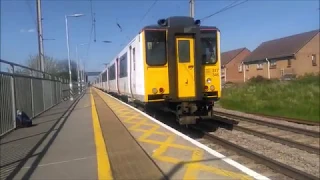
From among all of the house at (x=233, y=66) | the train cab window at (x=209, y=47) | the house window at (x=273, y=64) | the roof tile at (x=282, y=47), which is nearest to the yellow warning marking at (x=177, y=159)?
the train cab window at (x=209, y=47)

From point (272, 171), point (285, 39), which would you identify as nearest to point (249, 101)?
point (272, 171)

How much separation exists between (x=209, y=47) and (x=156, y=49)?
178cm

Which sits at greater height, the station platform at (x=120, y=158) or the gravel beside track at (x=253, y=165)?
the station platform at (x=120, y=158)

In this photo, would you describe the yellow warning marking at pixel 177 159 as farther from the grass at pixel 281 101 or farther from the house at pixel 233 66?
the house at pixel 233 66

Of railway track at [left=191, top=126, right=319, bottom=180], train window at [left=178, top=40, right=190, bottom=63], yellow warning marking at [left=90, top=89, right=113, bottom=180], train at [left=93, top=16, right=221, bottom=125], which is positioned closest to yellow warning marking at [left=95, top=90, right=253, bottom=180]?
yellow warning marking at [left=90, top=89, right=113, bottom=180]

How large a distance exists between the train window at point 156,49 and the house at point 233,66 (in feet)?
179

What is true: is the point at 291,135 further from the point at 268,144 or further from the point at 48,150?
the point at 48,150

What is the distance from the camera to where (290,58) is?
49094 millimetres

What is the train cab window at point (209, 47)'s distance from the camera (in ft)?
39.1

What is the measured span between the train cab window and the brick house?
122ft

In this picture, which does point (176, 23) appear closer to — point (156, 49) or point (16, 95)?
point (156, 49)

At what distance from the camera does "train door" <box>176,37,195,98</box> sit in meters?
11.6

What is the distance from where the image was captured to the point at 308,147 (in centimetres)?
1027

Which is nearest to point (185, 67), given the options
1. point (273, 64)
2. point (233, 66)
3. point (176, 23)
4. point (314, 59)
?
point (176, 23)
